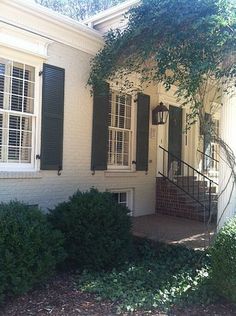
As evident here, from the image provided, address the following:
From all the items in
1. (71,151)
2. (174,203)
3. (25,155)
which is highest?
(71,151)

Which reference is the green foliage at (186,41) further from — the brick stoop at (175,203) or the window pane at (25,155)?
the brick stoop at (175,203)

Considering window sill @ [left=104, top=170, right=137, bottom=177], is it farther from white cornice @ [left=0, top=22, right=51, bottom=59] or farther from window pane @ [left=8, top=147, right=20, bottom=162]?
white cornice @ [left=0, top=22, right=51, bottom=59]

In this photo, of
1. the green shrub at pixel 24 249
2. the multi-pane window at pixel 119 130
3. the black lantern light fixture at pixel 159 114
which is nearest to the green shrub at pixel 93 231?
the green shrub at pixel 24 249

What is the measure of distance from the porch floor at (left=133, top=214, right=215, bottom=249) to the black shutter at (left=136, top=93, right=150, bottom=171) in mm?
1350

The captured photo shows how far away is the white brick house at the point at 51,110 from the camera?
22.3 ft

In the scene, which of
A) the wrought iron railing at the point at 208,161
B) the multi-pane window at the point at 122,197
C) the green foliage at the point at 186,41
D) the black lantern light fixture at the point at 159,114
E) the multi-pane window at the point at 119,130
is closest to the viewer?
the green foliage at the point at 186,41

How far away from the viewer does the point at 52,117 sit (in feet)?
24.2

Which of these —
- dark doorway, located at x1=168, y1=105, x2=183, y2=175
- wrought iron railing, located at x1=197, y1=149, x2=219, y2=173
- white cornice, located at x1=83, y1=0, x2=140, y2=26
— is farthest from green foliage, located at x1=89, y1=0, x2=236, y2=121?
wrought iron railing, located at x1=197, y1=149, x2=219, y2=173

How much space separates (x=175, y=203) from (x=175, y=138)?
95.4 inches

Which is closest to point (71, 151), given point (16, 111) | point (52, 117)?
point (52, 117)

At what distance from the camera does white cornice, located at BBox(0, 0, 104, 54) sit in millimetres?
6789

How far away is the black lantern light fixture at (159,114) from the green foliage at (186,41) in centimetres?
300

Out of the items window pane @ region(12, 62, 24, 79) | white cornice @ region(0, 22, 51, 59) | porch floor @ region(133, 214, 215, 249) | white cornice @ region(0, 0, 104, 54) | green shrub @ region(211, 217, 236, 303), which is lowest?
porch floor @ region(133, 214, 215, 249)

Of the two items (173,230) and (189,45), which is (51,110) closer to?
(189,45)
